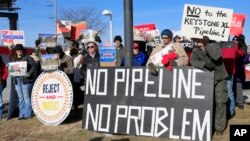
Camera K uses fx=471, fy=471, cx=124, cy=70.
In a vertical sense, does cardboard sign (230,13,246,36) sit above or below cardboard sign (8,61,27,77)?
above

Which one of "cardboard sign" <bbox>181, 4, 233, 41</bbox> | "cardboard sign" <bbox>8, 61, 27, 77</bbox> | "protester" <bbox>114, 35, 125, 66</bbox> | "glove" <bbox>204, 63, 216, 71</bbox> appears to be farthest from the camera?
"cardboard sign" <bbox>8, 61, 27, 77</bbox>

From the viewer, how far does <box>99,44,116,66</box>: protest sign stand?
30.9 feet

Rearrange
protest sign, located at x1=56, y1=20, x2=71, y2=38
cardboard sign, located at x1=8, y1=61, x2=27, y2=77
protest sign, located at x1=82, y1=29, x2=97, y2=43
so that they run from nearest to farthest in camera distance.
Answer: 1. cardboard sign, located at x1=8, y1=61, x2=27, y2=77
2. protest sign, located at x1=82, y1=29, x2=97, y2=43
3. protest sign, located at x1=56, y1=20, x2=71, y2=38

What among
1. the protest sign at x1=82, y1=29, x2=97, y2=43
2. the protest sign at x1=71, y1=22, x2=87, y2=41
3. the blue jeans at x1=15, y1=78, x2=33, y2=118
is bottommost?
the blue jeans at x1=15, y1=78, x2=33, y2=118

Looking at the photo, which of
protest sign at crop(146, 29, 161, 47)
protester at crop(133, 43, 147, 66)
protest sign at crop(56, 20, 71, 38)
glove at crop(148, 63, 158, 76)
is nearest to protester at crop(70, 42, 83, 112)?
protest sign at crop(146, 29, 161, 47)

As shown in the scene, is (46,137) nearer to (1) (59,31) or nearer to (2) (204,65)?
(2) (204,65)

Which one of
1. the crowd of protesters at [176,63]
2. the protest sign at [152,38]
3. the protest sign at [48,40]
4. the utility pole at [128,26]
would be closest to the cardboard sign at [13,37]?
the crowd of protesters at [176,63]

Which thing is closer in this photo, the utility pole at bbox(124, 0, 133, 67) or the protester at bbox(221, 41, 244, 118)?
the utility pole at bbox(124, 0, 133, 67)

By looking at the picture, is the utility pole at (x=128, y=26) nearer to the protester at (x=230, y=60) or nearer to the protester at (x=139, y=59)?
the protester at (x=139, y=59)

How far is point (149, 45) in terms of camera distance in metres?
13.2

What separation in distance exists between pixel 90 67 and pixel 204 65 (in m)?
2.53

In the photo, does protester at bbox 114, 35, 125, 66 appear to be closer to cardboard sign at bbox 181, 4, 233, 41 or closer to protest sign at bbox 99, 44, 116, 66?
protest sign at bbox 99, 44, 116, 66

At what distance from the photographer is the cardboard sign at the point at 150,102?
795cm

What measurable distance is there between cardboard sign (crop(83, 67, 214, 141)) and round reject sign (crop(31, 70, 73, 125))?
37.2 inches
